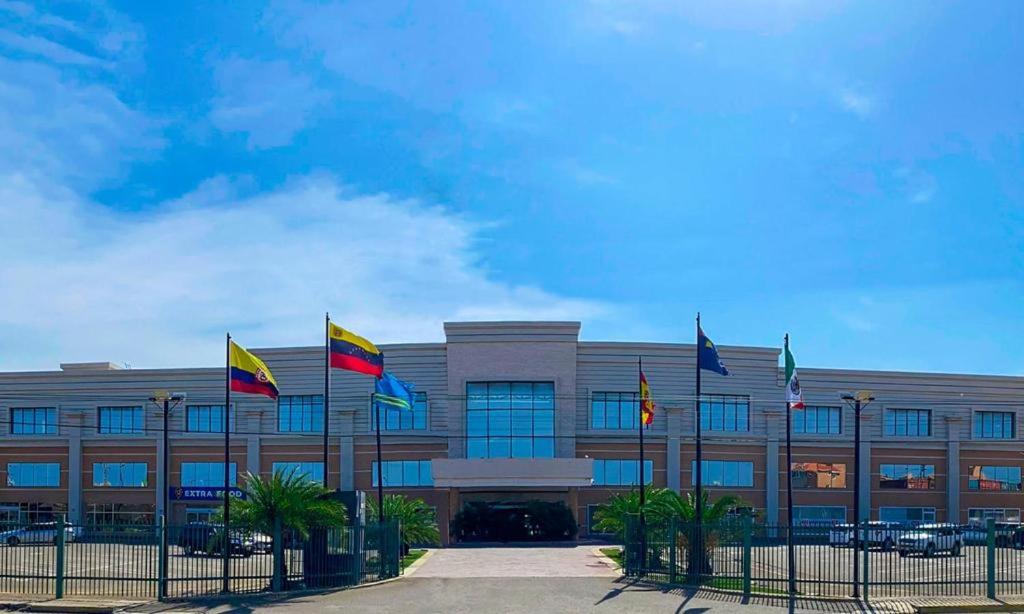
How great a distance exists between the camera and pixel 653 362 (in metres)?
56.1

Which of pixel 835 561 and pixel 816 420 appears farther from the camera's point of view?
pixel 816 420

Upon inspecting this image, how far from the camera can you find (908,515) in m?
58.8

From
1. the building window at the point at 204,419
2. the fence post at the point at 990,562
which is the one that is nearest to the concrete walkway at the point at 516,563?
the fence post at the point at 990,562

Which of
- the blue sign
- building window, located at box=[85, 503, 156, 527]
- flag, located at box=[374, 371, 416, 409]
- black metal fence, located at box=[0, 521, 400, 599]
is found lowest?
building window, located at box=[85, 503, 156, 527]

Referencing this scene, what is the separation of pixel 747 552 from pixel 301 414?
122 feet

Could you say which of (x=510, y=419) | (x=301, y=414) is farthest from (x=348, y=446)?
(x=510, y=419)

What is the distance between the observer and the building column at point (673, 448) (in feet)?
184

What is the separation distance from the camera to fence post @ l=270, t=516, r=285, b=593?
80.4 feet

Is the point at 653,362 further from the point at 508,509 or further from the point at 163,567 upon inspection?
the point at 163,567

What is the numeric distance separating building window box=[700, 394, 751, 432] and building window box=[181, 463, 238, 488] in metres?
26.9

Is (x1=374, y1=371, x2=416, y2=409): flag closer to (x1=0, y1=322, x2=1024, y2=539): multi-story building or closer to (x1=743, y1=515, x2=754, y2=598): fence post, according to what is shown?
(x1=743, y1=515, x2=754, y2=598): fence post

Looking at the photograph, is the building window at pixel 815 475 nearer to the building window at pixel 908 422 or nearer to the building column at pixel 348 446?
the building window at pixel 908 422

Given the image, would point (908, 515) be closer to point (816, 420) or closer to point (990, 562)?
point (816, 420)

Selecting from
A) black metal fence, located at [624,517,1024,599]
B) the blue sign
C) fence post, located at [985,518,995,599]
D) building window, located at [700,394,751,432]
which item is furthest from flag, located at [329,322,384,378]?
the blue sign
